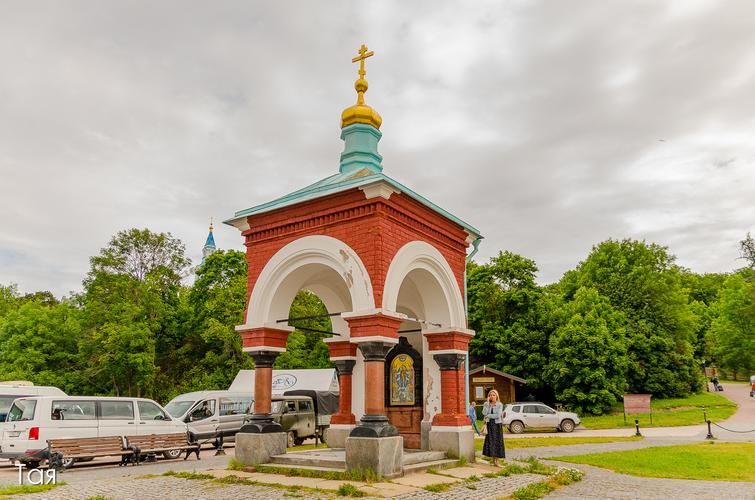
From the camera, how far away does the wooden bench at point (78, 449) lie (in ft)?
35.3

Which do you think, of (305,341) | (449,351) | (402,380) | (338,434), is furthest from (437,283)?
(305,341)

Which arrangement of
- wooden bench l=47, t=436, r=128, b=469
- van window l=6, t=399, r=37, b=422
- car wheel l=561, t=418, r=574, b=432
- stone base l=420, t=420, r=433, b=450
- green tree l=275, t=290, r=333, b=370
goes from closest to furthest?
wooden bench l=47, t=436, r=128, b=469
stone base l=420, t=420, r=433, b=450
van window l=6, t=399, r=37, b=422
car wheel l=561, t=418, r=574, b=432
green tree l=275, t=290, r=333, b=370

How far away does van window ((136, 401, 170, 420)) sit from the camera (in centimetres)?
1420

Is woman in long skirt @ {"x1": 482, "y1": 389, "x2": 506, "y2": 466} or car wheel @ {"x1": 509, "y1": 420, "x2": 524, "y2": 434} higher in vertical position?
woman in long skirt @ {"x1": 482, "y1": 389, "x2": 506, "y2": 466}

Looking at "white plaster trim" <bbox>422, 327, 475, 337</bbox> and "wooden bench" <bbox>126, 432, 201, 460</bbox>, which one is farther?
"wooden bench" <bbox>126, 432, 201, 460</bbox>

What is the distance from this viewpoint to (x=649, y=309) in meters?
34.7

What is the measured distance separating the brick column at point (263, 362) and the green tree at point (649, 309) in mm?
27704

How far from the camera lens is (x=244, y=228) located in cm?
1112

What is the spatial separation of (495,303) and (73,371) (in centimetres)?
2405

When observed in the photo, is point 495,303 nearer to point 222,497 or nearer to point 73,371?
point 73,371

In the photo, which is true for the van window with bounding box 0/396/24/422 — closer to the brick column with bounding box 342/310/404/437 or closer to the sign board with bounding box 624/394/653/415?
the brick column with bounding box 342/310/404/437

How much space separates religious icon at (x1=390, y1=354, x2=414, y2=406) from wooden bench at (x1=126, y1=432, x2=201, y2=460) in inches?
213

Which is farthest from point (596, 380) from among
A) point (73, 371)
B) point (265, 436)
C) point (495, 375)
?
point (73, 371)

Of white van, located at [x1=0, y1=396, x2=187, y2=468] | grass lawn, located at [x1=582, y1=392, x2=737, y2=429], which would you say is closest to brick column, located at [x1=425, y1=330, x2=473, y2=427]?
white van, located at [x1=0, y1=396, x2=187, y2=468]
